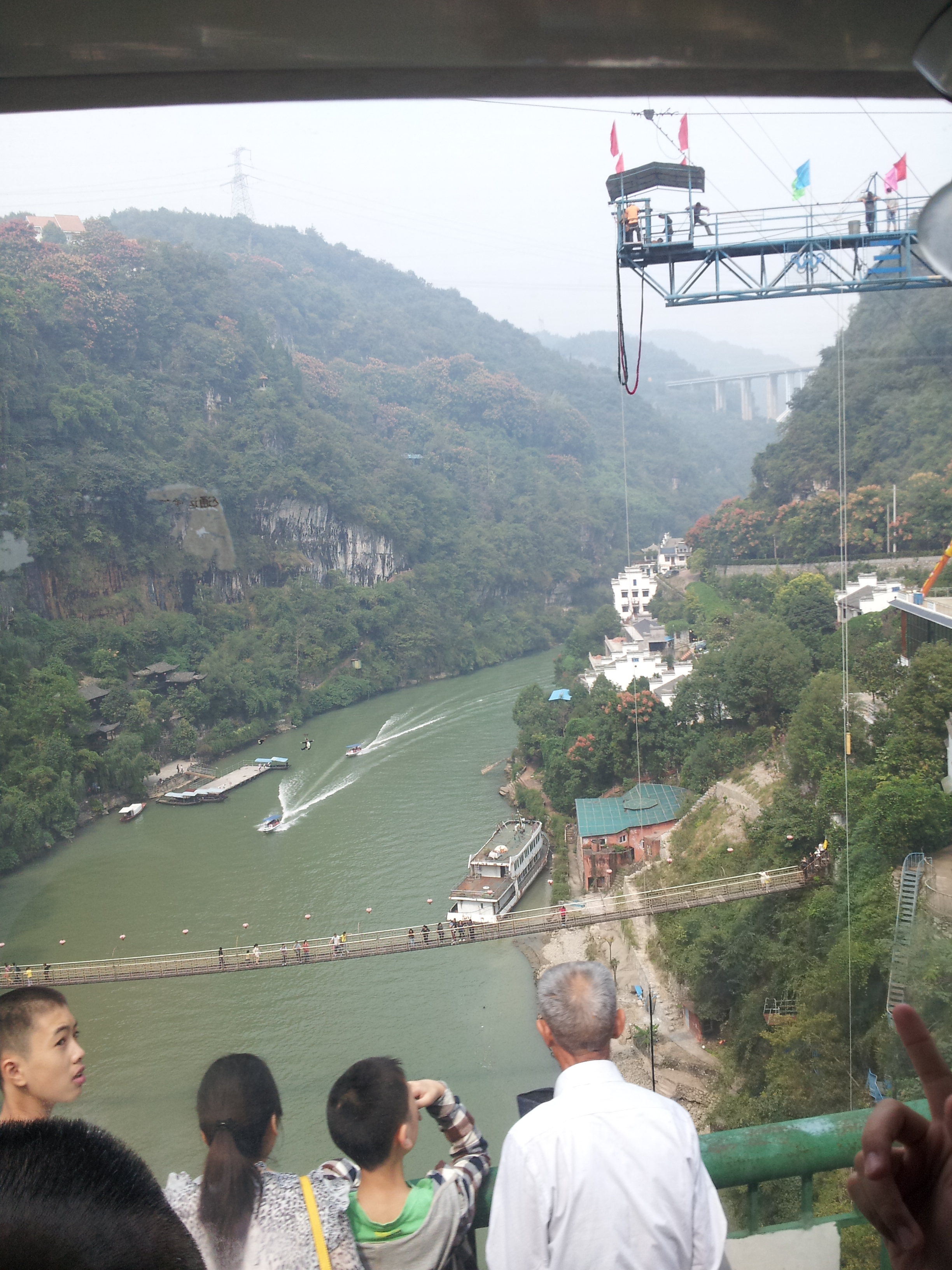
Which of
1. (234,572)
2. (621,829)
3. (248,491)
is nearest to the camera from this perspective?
(234,572)

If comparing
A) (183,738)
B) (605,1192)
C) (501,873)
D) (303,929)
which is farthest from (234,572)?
(605,1192)

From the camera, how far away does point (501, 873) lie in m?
4.30

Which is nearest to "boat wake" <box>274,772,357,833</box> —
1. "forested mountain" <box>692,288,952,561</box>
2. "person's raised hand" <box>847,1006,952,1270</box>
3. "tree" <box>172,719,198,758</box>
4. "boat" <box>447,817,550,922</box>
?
"tree" <box>172,719,198,758</box>

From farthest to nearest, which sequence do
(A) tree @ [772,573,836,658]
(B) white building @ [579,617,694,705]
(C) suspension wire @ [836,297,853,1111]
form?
1. (B) white building @ [579,617,694,705]
2. (A) tree @ [772,573,836,658]
3. (C) suspension wire @ [836,297,853,1111]

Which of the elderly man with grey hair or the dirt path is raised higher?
the elderly man with grey hair

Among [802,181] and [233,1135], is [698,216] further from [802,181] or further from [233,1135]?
[233,1135]

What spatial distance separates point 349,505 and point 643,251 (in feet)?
9.54

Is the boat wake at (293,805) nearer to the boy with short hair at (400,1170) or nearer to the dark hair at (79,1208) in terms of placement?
the boy with short hair at (400,1170)

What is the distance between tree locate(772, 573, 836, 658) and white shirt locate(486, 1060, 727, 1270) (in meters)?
4.71

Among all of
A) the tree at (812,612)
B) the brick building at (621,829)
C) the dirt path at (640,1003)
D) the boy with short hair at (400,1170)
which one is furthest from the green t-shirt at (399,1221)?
the tree at (812,612)

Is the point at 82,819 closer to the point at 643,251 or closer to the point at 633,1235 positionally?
the point at 643,251

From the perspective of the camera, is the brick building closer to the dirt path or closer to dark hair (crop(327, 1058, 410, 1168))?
the dirt path

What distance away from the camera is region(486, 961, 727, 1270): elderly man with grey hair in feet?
1.65

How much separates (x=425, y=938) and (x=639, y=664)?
105 inches
